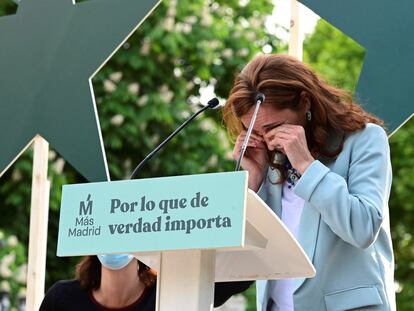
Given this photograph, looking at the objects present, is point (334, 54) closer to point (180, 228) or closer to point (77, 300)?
point (77, 300)

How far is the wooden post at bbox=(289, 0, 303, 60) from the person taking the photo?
3.27m

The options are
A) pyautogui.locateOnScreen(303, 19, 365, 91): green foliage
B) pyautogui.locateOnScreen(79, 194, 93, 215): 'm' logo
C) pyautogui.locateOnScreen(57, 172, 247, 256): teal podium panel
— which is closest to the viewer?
pyautogui.locateOnScreen(57, 172, 247, 256): teal podium panel

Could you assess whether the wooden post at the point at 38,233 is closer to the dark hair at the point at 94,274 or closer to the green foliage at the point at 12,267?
the dark hair at the point at 94,274

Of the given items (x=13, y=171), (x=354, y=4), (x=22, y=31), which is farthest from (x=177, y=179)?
(x=13, y=171)

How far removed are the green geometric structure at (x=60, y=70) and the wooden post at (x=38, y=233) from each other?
83 mm

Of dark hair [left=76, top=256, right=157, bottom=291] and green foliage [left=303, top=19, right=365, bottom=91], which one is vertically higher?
green foliage [left=303, top=19, right=365, bottom=91]

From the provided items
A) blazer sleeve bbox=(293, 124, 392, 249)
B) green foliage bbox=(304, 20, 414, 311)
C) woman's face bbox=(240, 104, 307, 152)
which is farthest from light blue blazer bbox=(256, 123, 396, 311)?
green foliage bbox=(304, 20, 414, 311)

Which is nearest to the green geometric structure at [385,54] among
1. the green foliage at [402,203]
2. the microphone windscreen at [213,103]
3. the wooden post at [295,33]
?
the wooden post at [295,33]

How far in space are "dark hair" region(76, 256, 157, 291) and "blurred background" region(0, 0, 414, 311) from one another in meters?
3.08

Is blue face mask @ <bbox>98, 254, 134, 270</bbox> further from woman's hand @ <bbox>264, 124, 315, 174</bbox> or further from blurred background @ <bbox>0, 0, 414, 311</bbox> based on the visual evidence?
blurred background @ <bbox>0, 0, 414, 311</bbox>

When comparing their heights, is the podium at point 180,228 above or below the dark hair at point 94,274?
below

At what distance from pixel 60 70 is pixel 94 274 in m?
0.70

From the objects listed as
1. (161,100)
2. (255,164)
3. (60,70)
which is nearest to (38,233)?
(60,70)

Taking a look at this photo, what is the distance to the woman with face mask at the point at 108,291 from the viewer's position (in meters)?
3.47
